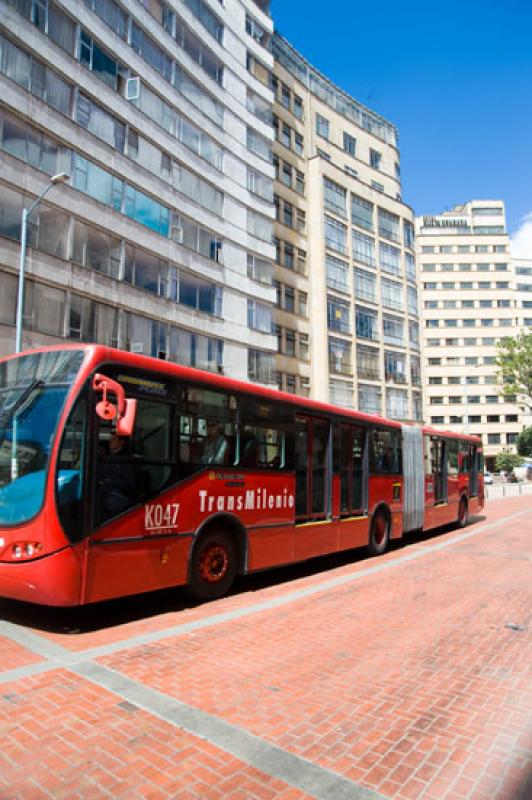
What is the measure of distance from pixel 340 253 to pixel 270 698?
139 feet

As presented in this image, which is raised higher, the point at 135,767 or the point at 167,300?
the point at 167,300

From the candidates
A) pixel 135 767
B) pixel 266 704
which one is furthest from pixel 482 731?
pixel 135 767

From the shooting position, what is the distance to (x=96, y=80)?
2397 centimetres

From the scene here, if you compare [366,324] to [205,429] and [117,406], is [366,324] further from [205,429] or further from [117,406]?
[117,406]

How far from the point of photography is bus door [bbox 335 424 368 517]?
11078 mm

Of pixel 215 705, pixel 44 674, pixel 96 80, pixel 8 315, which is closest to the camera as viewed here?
pixel 215 705

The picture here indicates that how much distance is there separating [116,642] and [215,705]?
198 centimetres

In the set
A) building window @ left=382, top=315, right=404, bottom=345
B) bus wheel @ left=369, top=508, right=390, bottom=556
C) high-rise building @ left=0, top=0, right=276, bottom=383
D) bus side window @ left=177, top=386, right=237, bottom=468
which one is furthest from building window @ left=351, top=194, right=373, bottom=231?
bus side window @ left=177, top=386, right=237, bottom=468

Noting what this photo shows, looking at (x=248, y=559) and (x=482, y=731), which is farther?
(x=248, y=559)

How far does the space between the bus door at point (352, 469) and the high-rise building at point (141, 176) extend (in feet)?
45.5

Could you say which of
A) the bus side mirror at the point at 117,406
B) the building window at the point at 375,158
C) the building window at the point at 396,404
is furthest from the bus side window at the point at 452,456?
the building window at the point at 375,158

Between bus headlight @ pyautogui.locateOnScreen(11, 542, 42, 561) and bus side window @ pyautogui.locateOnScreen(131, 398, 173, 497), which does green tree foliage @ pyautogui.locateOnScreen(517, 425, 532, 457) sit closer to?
bus side window @ pyautogui.locateOnScreen(131, 398, 173, 497)

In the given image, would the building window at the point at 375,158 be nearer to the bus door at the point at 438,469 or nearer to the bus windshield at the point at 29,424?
the bus door at the point at 438,469

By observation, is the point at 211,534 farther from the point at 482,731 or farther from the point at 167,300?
the point at 167,300
